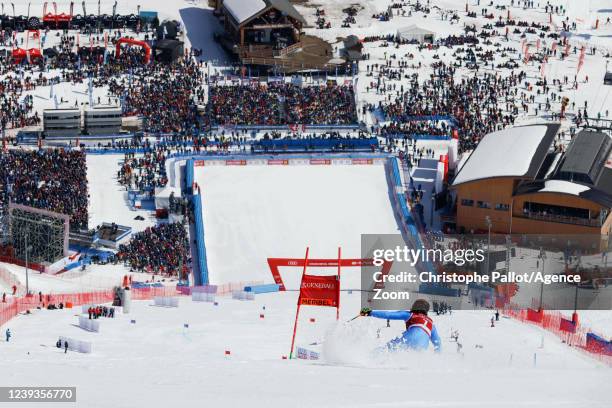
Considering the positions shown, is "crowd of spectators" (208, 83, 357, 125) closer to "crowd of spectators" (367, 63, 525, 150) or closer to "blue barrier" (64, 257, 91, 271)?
"crowd of spectators" (367, 63, 525, 150)

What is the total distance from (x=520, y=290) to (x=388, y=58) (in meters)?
32.8

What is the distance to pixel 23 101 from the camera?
2938 inches

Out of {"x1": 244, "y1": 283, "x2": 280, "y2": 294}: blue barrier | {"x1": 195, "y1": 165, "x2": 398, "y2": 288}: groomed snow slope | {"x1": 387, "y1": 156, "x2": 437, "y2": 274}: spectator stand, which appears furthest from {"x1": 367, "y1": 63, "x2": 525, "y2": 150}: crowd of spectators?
{"x1": 244, "y1": 283, "x2": 280, "y2": 294}: blue barrier

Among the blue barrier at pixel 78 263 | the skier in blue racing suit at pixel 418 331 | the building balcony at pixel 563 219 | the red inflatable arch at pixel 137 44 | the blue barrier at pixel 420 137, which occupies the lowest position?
the blue barrier at pixel 78 263

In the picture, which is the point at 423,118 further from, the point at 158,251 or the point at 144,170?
the point at 158,251

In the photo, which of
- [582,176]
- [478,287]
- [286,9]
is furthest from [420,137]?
[478,287]

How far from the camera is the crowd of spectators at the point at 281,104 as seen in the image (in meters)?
73.5

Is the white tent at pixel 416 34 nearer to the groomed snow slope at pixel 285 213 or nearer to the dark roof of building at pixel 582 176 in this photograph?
the groomed snow slope at pixel 285 213

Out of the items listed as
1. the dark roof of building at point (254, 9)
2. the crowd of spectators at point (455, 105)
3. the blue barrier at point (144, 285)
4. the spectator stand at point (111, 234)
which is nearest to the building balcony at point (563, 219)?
the crowd of spectators at point (455, 105)

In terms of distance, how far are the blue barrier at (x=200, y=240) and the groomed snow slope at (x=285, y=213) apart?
1.32 feet

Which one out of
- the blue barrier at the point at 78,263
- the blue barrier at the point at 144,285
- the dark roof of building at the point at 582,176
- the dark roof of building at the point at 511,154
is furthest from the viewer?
the dark roof of building at the point at 511,154

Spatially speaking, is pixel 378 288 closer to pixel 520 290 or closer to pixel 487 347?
pixel 520 290

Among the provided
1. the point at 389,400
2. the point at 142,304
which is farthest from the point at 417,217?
the point at 389,400

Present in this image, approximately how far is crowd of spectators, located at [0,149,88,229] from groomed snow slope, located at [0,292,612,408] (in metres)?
14.5
